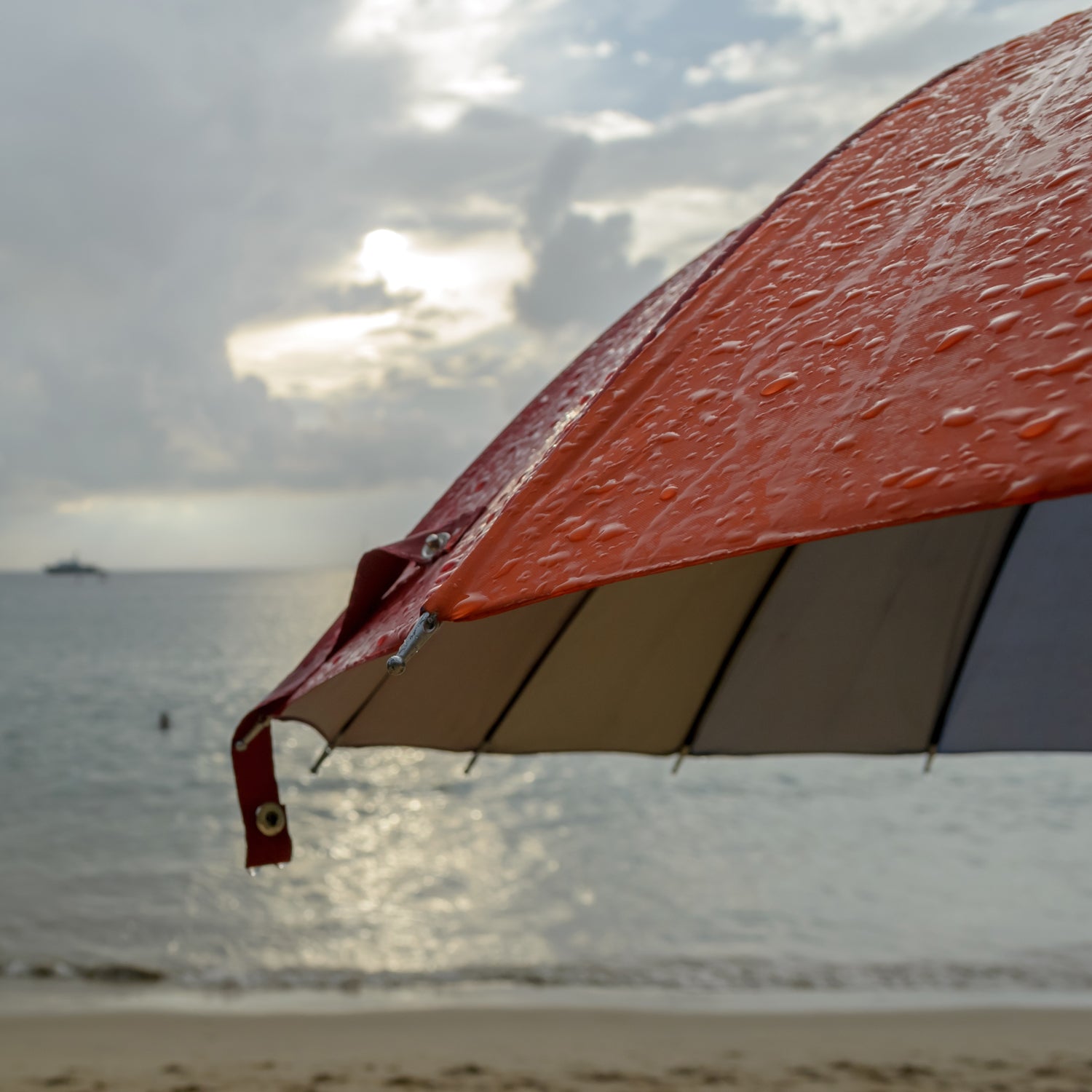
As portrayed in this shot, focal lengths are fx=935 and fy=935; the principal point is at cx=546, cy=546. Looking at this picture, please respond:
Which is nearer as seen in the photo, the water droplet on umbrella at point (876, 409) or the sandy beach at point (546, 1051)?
the water droplet on umbrella at point (876, 409)

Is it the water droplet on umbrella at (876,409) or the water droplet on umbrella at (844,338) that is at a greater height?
the water droplet on umbrella at (844,338)

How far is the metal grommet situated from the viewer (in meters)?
1.47

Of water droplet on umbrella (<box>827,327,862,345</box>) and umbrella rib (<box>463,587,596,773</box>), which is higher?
water droplet on umbrella (<box>827,327,862,345</box>)

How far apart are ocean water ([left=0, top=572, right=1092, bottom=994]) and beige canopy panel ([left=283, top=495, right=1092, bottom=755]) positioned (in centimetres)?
583

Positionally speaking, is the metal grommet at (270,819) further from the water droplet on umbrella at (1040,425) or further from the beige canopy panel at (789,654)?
the water droplet on umbrella at (1040,425)

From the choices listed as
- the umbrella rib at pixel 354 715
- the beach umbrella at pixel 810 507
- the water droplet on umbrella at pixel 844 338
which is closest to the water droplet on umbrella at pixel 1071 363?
the beach umbrella at pixel 810 507

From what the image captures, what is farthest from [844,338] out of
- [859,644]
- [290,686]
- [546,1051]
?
[546,1051]

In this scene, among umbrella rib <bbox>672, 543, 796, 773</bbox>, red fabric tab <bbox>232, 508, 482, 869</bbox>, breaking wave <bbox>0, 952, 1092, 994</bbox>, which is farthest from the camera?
breaking wave <bbox>0, 952, 1092, 994</bbox>

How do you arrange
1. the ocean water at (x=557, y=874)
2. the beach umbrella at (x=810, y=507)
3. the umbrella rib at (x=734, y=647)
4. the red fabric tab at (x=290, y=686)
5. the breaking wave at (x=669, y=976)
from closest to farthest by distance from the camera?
the beach umbrella at (x=810, y=507), the red fabric tab at (x=290, y=686), the umbrella rib at (x=734, y=647), the breaking wave at (x=669, y=976), the ocean water at (x=557, y=874)

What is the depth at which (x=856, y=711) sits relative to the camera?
231cm

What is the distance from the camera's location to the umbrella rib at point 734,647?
216 cm

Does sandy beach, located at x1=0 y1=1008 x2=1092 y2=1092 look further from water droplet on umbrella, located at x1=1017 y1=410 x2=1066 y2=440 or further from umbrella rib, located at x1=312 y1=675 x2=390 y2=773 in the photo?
water droplet on umbrella, located at x1=1017 y1=410 x2=1066 y2=440

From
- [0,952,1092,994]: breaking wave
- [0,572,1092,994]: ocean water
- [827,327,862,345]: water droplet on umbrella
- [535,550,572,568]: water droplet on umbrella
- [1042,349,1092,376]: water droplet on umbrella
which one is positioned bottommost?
[0,952,1092,994]: breaking wave

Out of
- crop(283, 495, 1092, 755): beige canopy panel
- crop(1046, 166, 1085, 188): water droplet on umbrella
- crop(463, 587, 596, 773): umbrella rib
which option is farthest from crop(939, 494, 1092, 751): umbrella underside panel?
crop(1046, 166, 1085, 188): water droplet on umbrella
